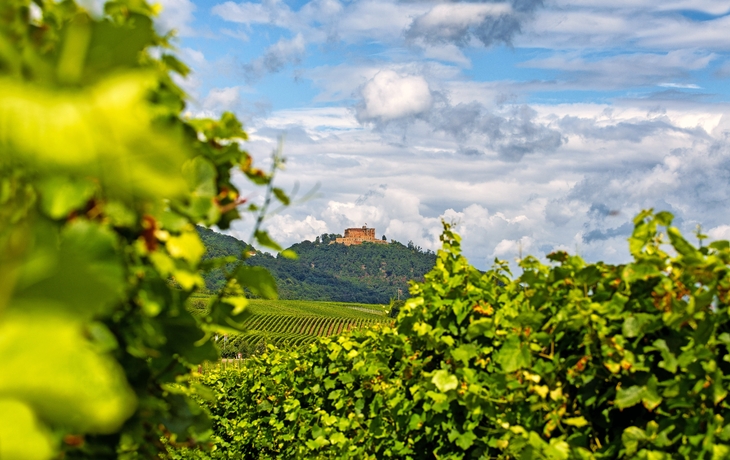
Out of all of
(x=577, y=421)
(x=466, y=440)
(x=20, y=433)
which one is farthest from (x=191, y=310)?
(x=466, y=440)

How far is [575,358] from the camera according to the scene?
3.34m

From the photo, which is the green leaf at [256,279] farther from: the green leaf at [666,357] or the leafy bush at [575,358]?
the green leaf at [666,357]

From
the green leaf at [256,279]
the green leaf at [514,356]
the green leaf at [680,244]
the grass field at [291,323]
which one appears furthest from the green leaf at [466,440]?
the grass field at [291,323]

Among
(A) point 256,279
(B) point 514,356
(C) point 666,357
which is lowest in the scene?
(B) point 514,356

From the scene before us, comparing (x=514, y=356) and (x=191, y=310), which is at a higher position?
(x=191, y=310)

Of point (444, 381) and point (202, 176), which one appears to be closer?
point (202, 176)

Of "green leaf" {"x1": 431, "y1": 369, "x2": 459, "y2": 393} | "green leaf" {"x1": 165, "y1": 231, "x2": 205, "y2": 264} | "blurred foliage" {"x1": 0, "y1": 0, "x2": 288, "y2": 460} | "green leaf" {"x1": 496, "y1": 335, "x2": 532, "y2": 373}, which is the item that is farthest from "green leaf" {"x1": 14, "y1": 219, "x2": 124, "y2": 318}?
"green leaf" {"x1": 431, "y1": 369, "x2": 459, "y2": 393}

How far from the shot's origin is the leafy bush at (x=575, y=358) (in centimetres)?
286

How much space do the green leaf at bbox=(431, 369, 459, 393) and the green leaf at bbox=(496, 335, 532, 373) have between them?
75 cm

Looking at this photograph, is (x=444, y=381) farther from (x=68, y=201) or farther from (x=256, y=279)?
(x=68, y=201)

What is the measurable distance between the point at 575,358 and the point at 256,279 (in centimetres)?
199

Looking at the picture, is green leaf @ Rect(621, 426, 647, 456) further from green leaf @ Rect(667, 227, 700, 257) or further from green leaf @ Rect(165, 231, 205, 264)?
green leaf @ Rect(165, 231, 205, 264)

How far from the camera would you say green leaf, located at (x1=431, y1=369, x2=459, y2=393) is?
168 inches

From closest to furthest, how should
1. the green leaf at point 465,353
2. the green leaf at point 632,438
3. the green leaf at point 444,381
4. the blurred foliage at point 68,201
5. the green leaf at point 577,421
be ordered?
the blurred foliage at point 68,201
the green leaf at point 632,438
the green leaf at point 577,421
the green leaf at point 444,381
the green leaf at point 465,353
